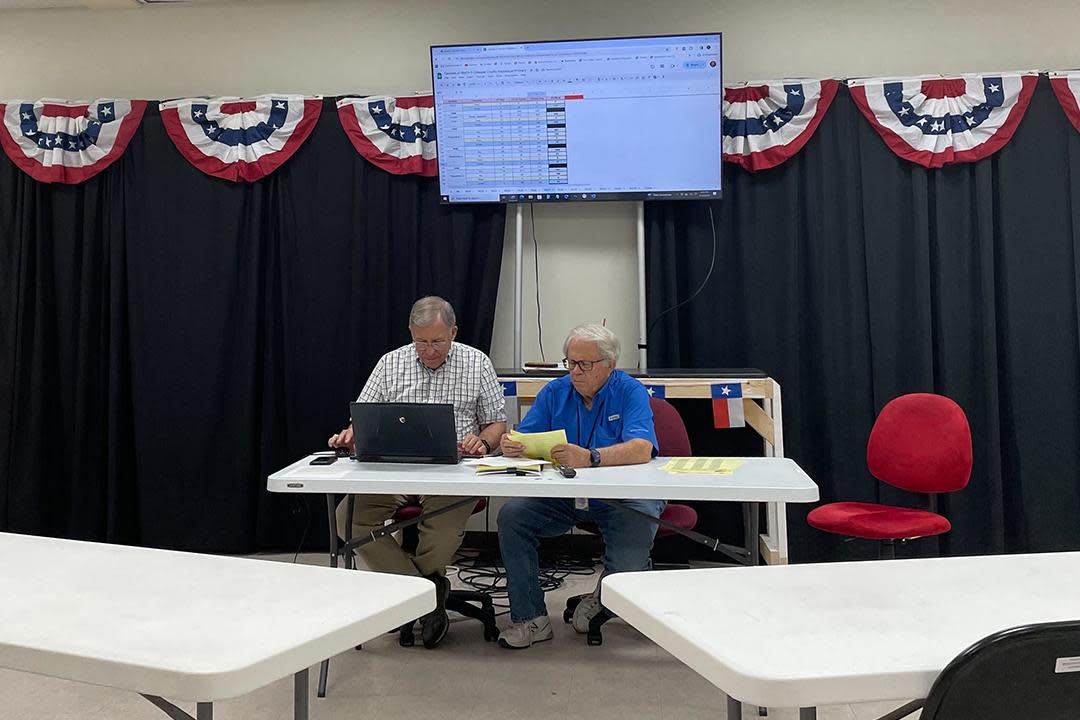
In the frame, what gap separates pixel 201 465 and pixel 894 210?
3.66m

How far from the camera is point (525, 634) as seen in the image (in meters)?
3.22

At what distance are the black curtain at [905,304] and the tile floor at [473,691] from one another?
1.65 m

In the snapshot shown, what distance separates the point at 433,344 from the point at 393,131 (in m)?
1.55

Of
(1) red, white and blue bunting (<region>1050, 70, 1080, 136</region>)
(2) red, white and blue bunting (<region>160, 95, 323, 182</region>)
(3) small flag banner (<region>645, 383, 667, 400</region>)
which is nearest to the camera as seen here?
(3) small flag banner (<region>645, 383, 667, 400</region>)

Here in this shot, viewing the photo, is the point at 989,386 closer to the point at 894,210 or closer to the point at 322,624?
the point at 894,210

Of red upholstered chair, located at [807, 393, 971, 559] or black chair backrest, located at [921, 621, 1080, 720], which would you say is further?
red upholstered chair, located at [807, 393, 971, 559]

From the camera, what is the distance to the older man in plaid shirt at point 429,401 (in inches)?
130

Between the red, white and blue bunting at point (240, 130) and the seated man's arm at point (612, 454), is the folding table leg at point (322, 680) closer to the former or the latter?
the seated man's arm at point (612, 454)

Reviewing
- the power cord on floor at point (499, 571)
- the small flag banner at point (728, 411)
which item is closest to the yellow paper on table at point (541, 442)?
the power cord on floor at point (499, 571)

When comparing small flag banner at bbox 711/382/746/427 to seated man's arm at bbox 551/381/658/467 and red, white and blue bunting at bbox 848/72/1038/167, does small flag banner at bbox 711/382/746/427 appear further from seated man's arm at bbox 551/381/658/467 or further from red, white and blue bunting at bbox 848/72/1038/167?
red, white and blue bunting at bbox 848/72/1038/167

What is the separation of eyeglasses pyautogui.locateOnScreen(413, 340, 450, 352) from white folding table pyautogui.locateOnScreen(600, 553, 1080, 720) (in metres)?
1.95

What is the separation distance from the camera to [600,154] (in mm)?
4371

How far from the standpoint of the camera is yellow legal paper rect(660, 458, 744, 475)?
2.82 meters

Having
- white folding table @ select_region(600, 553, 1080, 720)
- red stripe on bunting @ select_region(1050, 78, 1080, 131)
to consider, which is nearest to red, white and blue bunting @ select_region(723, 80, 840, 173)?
red stripe on bunting @ select_region(1050, 78, 1080, 131)
